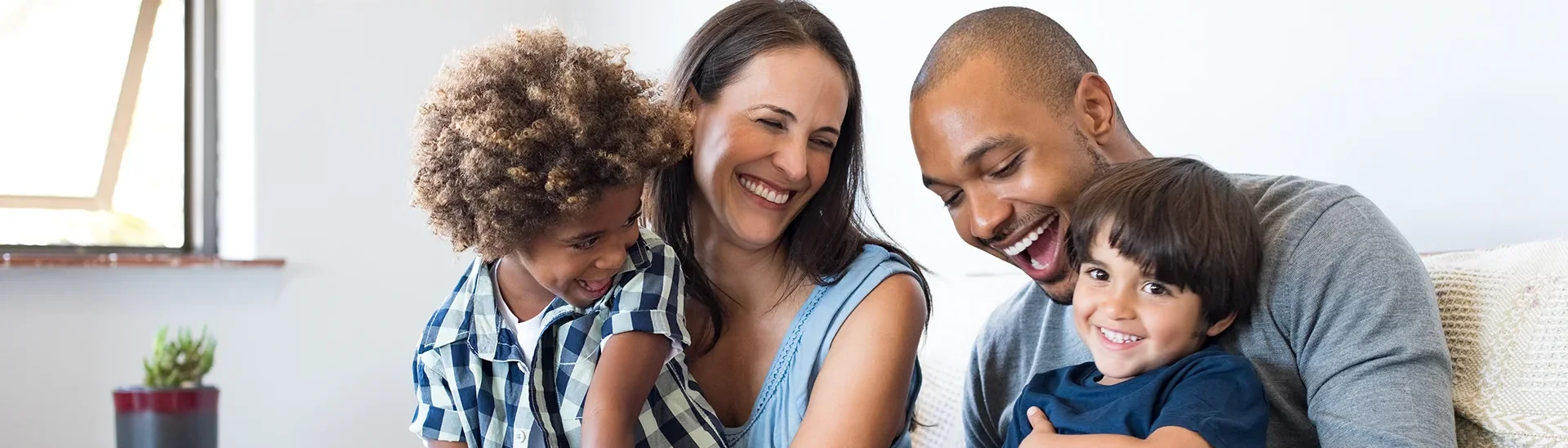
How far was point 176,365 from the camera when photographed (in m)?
2.59

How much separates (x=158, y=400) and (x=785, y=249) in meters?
1.66

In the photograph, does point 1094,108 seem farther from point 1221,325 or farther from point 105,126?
point 105,126

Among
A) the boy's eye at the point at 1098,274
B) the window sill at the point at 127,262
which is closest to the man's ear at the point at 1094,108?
the boy's eye at the point at 1098,274

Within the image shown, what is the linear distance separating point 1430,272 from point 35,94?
334 centimetres

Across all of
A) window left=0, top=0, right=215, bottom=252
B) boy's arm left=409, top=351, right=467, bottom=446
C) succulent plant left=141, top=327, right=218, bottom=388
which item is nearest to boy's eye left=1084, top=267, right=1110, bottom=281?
boy's arm left=409, top=351, right=467, bottom=446

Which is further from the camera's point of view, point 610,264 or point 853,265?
point 853,265

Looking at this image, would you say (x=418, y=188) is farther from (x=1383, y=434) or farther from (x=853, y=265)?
(x=1383, y=434)

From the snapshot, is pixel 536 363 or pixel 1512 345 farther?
pixel 536 363

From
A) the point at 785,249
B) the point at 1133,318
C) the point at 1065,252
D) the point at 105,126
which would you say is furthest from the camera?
the point at 105,126

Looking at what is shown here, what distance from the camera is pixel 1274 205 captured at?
50.5 inches

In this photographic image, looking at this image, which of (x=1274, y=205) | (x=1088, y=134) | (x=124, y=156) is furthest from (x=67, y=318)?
(x=1274, y=205)

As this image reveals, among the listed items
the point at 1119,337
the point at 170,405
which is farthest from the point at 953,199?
the point at 170,405

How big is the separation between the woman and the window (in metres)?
2.33

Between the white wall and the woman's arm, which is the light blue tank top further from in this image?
the white wall
